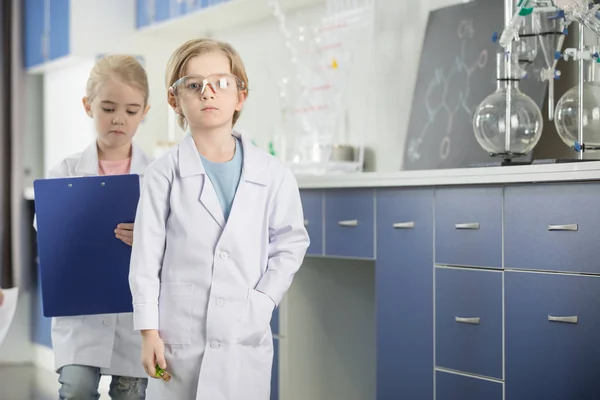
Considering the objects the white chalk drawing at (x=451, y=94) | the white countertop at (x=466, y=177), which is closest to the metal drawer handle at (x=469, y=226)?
the white countertop at (x=466, y=177)

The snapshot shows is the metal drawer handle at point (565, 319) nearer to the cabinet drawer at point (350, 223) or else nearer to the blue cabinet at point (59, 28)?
the cabinet drawer at point (350, 223)

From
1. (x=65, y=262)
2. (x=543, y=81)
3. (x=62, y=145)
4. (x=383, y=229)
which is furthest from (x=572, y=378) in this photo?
(x=62, y=145)

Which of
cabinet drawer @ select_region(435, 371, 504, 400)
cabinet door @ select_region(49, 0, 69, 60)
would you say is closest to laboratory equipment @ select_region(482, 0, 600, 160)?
cabinet drawer @ select_region(435, 371, 504, 400)

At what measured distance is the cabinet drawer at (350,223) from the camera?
8.50 feet

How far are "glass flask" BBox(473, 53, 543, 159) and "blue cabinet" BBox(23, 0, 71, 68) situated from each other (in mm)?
2733

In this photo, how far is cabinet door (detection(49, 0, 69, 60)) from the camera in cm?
440

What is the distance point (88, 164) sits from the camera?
2.02 meters

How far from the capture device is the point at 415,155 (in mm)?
3041

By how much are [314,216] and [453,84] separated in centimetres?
66

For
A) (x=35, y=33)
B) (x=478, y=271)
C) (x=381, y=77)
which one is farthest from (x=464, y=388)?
(x=35, y=33)

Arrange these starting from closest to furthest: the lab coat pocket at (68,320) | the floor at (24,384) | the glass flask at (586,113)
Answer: the lab coat pocket at (68,320) → the glass flask at (586,113) → the floor at (24,384)

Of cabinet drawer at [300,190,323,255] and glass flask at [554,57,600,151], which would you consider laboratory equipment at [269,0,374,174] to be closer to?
cabinet drawer at [300,190,323,255]

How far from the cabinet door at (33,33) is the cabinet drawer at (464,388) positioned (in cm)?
333

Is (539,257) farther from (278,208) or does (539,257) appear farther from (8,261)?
(8,261)
